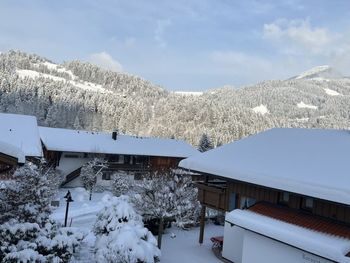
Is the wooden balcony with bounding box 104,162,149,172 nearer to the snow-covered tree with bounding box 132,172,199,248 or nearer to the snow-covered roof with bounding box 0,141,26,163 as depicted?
the snow-covered tree with bounding box 132,172,199,248

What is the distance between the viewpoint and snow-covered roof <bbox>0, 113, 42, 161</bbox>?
1528 inches

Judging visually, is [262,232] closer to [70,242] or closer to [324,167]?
[324,167]

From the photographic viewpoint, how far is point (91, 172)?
1687 inches

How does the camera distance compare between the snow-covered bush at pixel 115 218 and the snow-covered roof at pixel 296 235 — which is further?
the snow-covered bush at pixel 115 218

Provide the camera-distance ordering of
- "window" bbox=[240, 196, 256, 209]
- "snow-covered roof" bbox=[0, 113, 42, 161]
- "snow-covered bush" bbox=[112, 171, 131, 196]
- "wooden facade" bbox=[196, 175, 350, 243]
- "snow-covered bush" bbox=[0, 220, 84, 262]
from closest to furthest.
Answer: "snow-covered bush" bbox=[0, 220, 84, 262] → "wooden facade" bbox=[196, 175, 350, 243] → "window" bbox=[240, 196, 256, 209] → "snow-covered bush" bbox=[112, 171, 131, 196] → "snow-covered roof" bbox=[0, 113, 42, 161]

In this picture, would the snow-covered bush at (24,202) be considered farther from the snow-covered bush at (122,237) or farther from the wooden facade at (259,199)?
the wooden facade at (259,199)

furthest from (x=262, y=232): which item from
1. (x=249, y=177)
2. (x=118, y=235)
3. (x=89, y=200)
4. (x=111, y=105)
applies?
(x=111, y=105)

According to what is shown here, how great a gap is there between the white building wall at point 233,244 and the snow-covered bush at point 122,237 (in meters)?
5.94

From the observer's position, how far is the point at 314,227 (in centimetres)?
1608

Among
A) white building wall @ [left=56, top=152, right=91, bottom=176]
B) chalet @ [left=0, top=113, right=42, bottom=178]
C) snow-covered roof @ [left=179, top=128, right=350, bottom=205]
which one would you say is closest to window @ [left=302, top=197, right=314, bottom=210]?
snow-covered roof @ [left=179, top=128, right=350, bottom=205]

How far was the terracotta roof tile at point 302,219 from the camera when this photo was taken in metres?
15.7

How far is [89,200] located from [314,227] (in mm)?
27067

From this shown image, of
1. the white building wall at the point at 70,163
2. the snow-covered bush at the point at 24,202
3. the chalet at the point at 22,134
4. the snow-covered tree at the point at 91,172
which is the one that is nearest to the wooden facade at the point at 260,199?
the snow-covered bush at the point at 24,202

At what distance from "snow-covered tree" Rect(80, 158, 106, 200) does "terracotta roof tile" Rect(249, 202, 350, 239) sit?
24.6 metres
